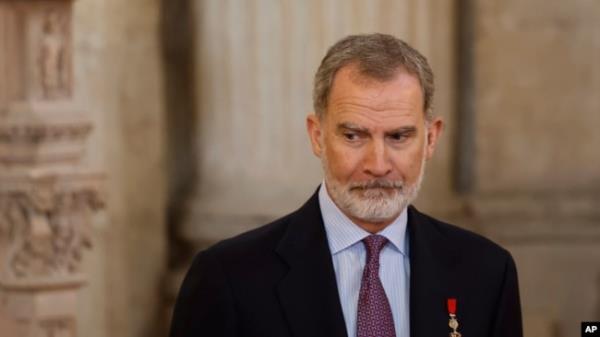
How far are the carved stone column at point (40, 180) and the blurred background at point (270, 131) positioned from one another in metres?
0.02

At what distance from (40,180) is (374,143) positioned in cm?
298

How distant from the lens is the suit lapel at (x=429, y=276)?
121 inches

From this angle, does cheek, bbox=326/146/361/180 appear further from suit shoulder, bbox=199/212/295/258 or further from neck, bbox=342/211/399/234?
suit shoulder, bbox=199/212/295/258

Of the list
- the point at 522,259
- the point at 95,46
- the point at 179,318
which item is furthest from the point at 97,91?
the point at 179,318

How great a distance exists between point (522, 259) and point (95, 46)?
2.22m

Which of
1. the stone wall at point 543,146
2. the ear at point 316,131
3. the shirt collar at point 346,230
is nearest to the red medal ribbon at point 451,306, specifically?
the shirt collar at point 346,230

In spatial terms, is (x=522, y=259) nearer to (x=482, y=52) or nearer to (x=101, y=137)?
(x=482, y=52)

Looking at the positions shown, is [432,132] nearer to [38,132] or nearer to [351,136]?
[351,136]

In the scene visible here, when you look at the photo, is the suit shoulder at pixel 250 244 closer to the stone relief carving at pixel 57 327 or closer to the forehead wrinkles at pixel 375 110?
the forehead wrinkles at pixel 375 110

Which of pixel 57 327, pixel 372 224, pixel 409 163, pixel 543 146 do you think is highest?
pixel 409 163

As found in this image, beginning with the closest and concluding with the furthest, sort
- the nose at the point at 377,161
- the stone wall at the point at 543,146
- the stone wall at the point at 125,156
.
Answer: the nose at the point at 377,161 < the stone wall at the point at 125,156 < the stone wall at the point at 543,146

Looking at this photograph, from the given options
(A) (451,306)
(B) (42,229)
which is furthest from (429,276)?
(B) (42,229)

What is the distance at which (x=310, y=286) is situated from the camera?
308 cm

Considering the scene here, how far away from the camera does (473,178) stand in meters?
7.80
